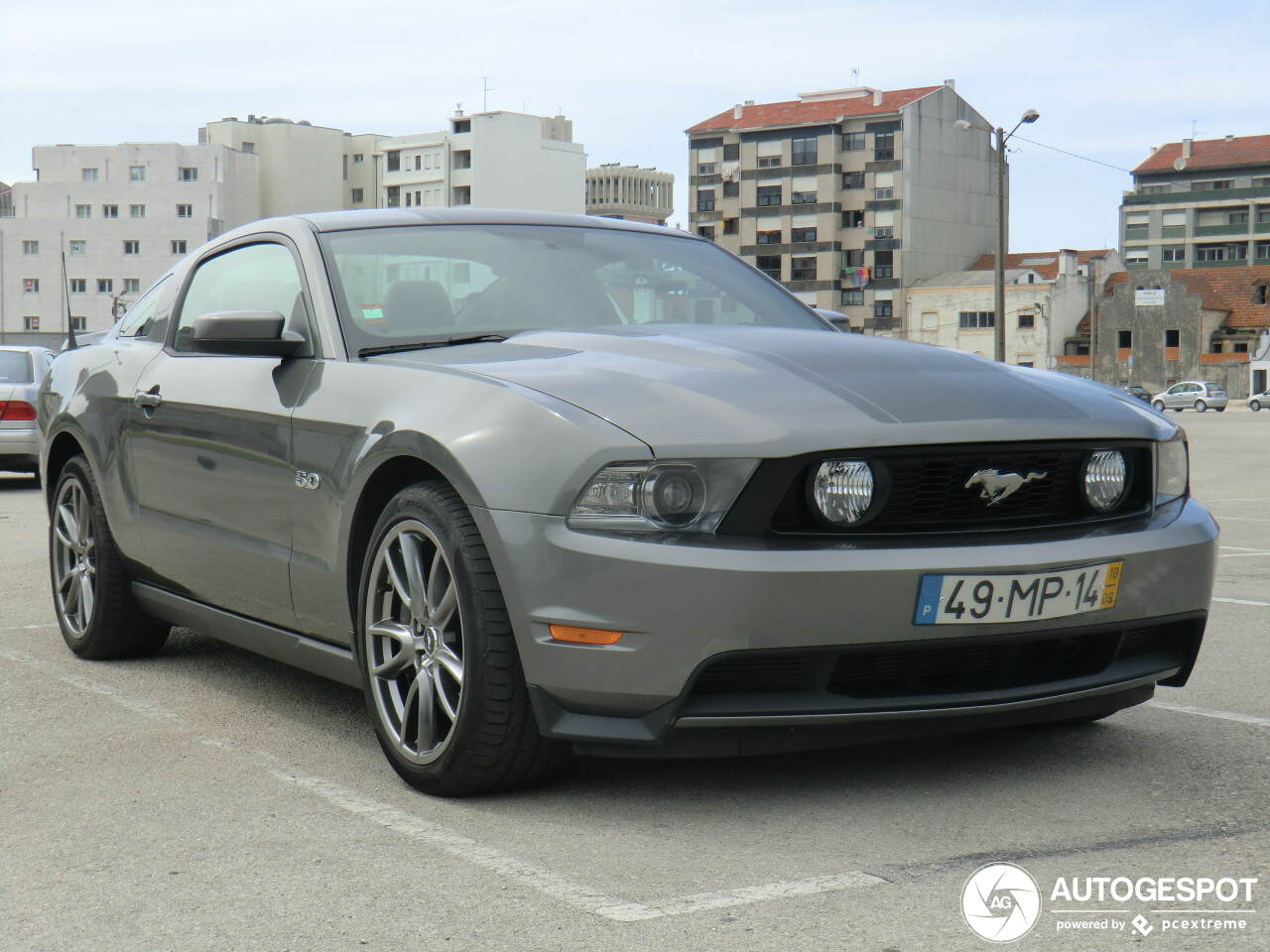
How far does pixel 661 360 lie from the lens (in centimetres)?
366

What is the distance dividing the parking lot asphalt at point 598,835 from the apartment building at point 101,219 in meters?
113

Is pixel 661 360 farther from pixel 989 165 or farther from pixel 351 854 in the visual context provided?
pixel 989 165

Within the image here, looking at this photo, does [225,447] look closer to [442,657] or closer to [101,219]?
[442,657]

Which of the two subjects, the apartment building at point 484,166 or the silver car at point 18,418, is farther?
the apartment building at point 484,166

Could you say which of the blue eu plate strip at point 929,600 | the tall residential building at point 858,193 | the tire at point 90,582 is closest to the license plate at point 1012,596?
the blue eu plate strip at point 929,600

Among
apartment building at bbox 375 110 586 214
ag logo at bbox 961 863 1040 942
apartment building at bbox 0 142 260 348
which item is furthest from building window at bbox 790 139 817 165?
ag logo at bbox 961 863 1040 942

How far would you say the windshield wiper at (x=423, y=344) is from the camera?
415 centimetres

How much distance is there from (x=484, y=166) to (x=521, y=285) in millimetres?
112057

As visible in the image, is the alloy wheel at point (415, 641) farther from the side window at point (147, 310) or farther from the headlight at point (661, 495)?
the side window at point (147, 310)

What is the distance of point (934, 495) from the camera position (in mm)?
3357

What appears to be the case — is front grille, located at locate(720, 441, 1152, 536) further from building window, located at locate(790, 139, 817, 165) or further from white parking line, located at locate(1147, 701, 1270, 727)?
building window, located at locate(790, 139, 817, 165)

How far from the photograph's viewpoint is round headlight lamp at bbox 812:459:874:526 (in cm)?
329

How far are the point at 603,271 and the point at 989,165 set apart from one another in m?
98.9

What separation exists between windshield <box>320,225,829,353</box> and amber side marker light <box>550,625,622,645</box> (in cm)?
124
